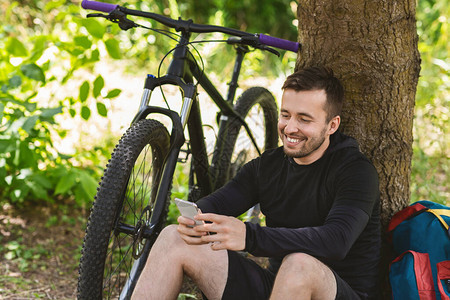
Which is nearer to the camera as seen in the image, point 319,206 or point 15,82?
point 319,206

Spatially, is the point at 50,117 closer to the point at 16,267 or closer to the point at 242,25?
the point at 16,267

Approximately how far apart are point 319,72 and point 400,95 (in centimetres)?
44

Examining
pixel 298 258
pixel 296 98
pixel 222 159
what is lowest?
pixel 298 258

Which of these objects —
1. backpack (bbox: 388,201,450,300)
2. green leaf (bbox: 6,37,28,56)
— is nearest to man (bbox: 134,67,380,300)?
backpack (bbox: 388,201,450,300)

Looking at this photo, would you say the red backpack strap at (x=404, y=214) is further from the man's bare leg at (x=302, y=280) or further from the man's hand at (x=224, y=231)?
the man's hand at (x=224, y=231)

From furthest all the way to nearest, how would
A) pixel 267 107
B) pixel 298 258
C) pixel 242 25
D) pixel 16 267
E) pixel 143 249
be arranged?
pixel 242 25
pixel 267 107
pixel 16 267
pixel 143 249
pixel 298 258

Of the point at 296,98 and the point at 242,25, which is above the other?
the point at 242,25

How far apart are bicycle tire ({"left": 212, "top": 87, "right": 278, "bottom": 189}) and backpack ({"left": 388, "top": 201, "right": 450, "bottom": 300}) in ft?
3.78

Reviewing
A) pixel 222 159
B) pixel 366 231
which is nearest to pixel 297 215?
pixel 366 231

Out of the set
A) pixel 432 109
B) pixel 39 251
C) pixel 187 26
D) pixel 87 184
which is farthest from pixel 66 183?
pixel 432 109

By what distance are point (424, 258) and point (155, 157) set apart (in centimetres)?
119

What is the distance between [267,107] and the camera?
3359 mm

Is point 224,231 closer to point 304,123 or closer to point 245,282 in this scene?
point 245,282

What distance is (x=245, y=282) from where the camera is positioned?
6.82ft
